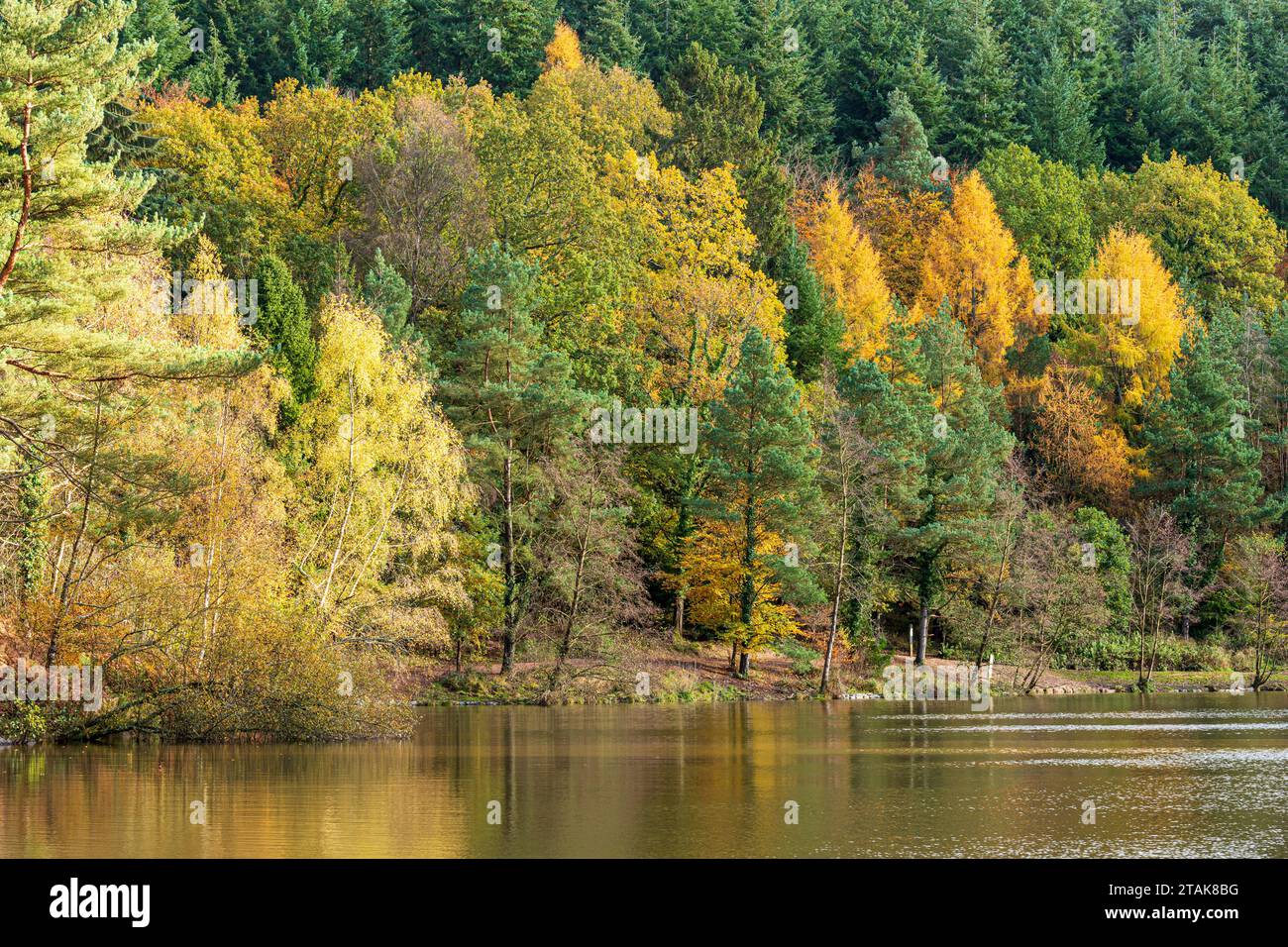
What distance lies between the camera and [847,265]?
A: 80.2 metres

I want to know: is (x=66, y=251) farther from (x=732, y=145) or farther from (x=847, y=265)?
(x=847, y=265)

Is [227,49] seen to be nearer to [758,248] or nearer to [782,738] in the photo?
[758,248]

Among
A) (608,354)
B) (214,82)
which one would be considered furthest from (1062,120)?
(214,82)

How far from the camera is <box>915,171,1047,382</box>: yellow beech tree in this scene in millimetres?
81312

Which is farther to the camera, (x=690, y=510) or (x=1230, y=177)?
(x=1230, y=177)

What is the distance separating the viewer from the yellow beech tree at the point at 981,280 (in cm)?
8131

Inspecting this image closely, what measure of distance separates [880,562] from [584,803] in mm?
39323

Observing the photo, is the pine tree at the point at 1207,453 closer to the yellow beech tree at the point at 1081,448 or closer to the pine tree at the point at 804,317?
the yellow beech tree at the point at 1081,448

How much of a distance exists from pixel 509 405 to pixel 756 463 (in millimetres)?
9311

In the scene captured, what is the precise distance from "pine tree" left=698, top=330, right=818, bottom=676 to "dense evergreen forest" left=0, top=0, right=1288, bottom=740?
0.20 metres

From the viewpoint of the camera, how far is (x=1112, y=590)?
6662cm

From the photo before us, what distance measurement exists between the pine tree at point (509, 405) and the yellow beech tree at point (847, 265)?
22421 mm

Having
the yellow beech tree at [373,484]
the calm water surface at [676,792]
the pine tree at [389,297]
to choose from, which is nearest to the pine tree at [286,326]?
the pine tree at [389,297]

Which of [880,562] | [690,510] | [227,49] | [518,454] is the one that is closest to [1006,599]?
[880,562]
